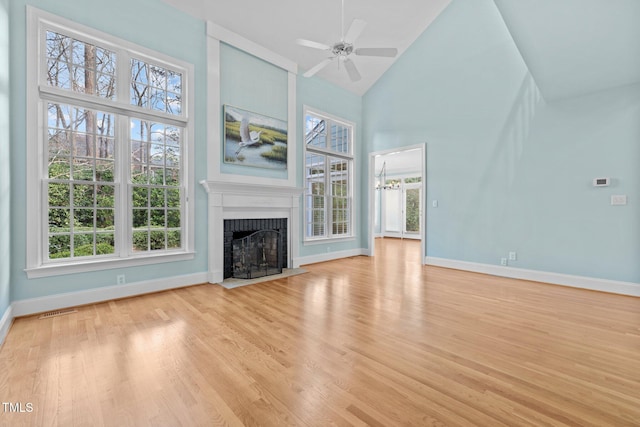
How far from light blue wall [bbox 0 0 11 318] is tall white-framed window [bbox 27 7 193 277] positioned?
8.2 inches

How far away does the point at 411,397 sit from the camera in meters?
1.65

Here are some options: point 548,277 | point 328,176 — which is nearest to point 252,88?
point 328,176

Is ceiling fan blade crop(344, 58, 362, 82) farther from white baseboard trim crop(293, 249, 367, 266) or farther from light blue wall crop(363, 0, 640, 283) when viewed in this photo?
white baseboard trim crop(293, 249, 367, 266)

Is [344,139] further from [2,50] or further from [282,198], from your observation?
[2,50]

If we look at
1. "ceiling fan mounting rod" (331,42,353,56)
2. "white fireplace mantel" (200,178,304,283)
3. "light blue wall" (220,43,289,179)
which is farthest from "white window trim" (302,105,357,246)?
"ceiling fan mounting rod" (331,42,353,56)

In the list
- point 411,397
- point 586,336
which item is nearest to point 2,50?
point 411,397

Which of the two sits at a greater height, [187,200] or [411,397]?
[187,200]

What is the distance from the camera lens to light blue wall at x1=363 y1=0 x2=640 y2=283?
3.81 m

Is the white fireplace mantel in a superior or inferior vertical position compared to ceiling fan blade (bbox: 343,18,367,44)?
inferior

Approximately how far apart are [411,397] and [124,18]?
197 inches

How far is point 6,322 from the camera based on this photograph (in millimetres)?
2527

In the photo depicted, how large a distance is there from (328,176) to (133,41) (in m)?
4.00

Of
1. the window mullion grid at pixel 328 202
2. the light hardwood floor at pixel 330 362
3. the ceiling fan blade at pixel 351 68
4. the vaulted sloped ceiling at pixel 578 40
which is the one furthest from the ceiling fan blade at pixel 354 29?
the light hardwood floor at pixel 330 362

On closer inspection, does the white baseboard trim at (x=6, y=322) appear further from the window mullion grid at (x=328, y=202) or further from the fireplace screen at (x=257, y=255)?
the window mullion grid at (x=328, y=202)
